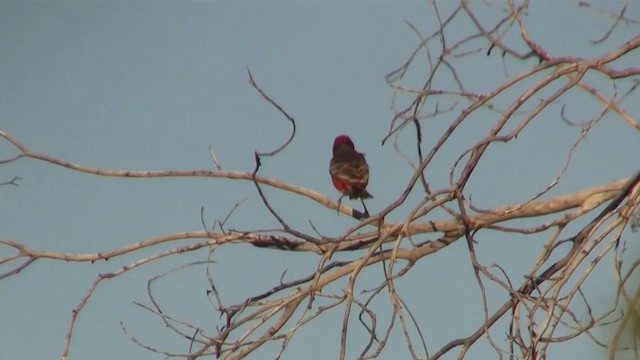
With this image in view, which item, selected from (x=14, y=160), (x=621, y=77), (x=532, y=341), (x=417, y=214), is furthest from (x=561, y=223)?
(x=14, y=160)

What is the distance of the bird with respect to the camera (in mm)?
6840

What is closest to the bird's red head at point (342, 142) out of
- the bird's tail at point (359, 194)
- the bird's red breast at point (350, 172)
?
the bird's red breast at point (350, 172)

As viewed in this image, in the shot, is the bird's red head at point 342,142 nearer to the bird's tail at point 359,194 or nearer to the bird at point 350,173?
the bird at point 350,173

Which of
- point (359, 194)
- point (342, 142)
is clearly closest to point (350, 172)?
point (359, 194)

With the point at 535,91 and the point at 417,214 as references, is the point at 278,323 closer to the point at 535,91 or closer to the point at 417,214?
the point at 417,214

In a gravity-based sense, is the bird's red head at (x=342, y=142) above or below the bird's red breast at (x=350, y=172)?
above

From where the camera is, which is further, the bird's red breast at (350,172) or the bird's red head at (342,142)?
the bird's red head at (342,142)

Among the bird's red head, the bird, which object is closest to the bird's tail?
the bird

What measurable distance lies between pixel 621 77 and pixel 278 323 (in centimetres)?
178

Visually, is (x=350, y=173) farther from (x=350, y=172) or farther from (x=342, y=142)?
(x=342, y=142)

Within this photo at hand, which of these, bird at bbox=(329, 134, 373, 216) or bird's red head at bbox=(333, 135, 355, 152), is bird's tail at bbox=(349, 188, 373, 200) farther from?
bird's red head at bbox=(333, 135, 355, 152)

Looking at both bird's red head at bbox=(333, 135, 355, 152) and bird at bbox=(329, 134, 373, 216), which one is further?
bird's red head at bbox=(333, 135, 355, 152)

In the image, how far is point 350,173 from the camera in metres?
7.09

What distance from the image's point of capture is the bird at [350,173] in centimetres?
684
